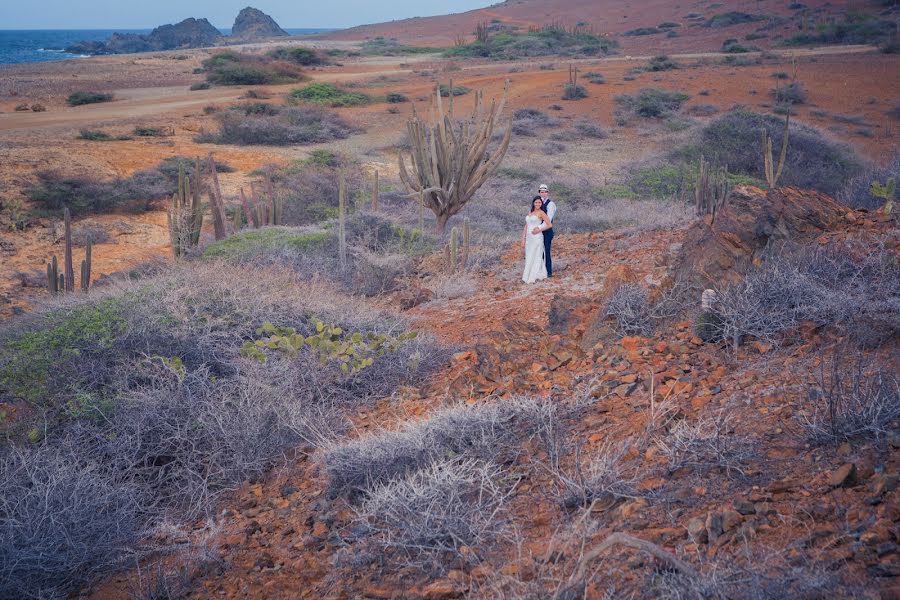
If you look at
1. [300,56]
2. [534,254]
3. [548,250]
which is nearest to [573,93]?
[548,250]

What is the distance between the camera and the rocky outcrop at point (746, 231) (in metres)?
5.62

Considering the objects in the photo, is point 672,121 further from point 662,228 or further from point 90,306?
point 90,306

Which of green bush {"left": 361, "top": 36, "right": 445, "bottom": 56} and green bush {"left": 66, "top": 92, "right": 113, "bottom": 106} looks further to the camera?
green bush {"left": 361, "top": 36, "right": 445, "bottom": 56}

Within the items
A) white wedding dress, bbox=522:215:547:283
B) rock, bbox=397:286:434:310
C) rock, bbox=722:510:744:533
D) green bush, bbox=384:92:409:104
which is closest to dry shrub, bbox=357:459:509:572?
rock, bbox=722:510:744:533

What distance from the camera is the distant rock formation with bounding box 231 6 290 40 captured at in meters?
99.4

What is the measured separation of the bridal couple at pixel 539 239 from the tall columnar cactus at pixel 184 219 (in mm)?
4646

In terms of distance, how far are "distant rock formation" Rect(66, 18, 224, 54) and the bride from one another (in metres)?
85.2

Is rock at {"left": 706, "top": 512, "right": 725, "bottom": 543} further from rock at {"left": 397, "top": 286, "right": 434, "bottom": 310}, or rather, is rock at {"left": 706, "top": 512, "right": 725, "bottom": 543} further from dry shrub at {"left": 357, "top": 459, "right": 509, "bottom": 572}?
rock at {"left": 397, "top": 286, "right": 434, "bottom": 310}

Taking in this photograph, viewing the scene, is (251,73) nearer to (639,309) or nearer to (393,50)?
Answer: (393,50)

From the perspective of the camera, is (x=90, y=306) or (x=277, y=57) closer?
(x=90, y=306)

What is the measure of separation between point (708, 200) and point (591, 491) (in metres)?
9.50

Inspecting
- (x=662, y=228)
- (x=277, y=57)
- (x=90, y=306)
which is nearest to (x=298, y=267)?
(x=90, y=306)

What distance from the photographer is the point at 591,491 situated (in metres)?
3.35

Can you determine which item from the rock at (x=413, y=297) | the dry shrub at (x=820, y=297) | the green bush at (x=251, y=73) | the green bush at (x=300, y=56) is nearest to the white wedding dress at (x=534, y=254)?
the rock at (x=413, y=297)
